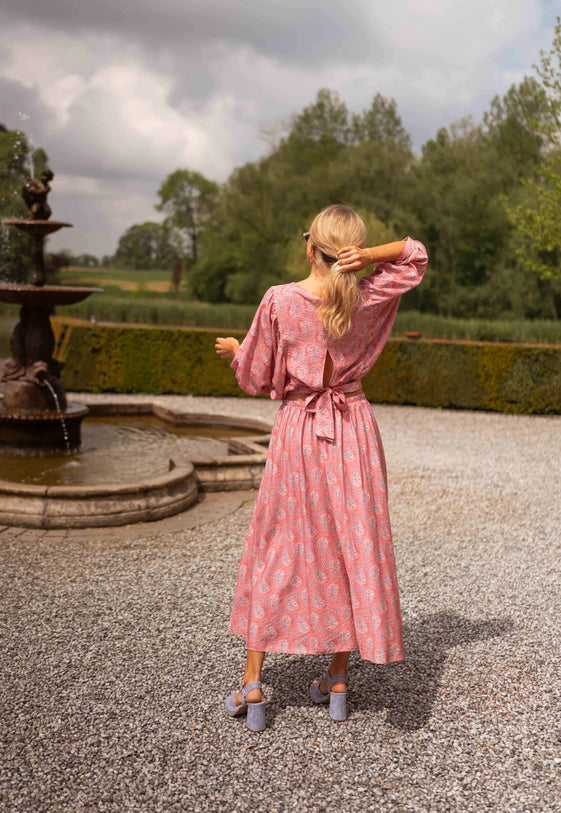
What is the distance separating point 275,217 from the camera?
4116 centimetres

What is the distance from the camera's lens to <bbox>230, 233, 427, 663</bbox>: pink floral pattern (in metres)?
2.60

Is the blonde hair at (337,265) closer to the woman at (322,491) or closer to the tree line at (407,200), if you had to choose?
the woman at (322,491)

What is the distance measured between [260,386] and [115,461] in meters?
4.12

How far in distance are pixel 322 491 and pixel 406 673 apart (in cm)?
111

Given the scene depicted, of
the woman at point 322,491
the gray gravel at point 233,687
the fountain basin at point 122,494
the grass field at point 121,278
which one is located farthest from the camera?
the grass field at point 121,278

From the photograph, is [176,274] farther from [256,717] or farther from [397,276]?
[256,717]

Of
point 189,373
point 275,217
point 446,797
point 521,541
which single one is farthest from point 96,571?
point 275,217

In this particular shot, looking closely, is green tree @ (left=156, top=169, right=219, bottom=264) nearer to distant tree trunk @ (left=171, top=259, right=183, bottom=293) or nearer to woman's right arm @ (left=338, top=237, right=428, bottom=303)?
distant tree trunk @ (left=171, top=259, right=183, bottom=293)

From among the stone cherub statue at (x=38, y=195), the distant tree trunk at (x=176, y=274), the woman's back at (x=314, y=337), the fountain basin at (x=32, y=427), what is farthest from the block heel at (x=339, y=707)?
the distant tree trunk at (x=176, y=274)

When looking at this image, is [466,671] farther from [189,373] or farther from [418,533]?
[189,373]

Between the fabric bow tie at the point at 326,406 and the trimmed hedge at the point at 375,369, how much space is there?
10.1 metres

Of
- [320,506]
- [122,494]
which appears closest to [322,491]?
[320,506]

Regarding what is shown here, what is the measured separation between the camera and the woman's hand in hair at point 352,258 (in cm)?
245

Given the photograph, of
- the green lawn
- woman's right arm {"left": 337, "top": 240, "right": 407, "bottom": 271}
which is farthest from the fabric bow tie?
the green lawn
